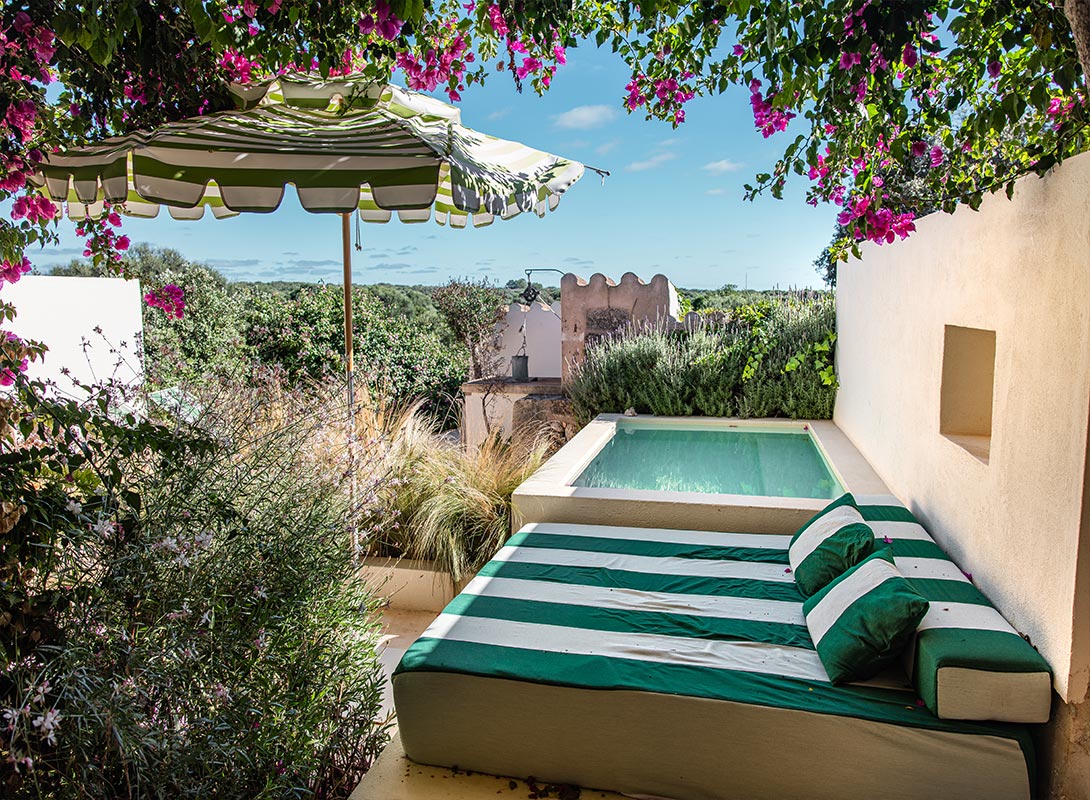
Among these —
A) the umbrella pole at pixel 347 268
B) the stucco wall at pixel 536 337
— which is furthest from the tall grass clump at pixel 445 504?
the stucco wall at pixel 536 337

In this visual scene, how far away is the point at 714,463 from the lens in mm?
6473

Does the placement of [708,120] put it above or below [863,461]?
above

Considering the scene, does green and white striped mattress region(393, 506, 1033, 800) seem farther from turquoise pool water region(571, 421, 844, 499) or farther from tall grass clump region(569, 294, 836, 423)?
tall grass clump region(569, 294, 836, 423)

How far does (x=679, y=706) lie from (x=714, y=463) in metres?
4.19

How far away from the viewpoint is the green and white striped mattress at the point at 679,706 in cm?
231

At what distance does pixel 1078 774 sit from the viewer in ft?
7.31

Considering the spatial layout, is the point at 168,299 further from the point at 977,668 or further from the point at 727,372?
the point at 727,372

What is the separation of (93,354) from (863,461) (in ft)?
37.7

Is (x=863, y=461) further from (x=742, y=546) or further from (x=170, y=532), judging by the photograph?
(x=170, y=532)

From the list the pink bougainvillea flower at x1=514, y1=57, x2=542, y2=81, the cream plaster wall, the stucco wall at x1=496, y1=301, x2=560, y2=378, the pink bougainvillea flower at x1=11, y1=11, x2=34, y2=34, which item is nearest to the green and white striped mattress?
the cream plaster wall

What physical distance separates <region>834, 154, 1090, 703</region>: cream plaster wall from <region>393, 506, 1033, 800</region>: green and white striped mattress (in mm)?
298

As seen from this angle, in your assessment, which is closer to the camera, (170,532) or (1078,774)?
(170,532)

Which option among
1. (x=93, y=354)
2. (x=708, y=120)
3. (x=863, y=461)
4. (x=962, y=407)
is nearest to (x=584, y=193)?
(x=708, y=120)

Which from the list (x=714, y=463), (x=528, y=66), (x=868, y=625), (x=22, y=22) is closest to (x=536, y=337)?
(x=714, y=463)
